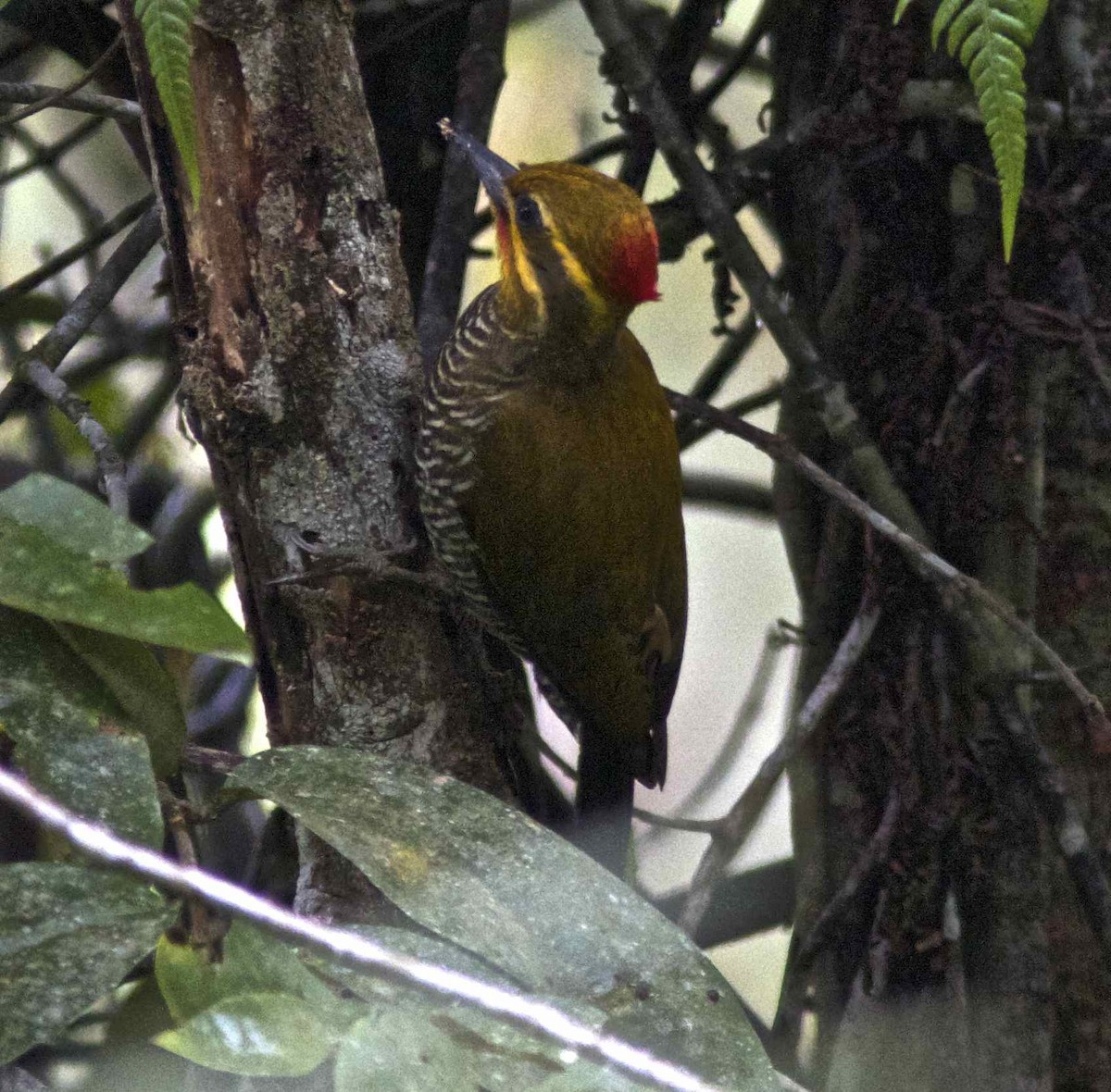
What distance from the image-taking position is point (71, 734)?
1.00 meters

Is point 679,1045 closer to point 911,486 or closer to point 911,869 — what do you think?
point 911,869

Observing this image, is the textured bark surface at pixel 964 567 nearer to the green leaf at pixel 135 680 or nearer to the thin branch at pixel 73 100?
the thin branch at pixel 73 100

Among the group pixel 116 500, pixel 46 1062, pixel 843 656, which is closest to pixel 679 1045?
pixel 116 500

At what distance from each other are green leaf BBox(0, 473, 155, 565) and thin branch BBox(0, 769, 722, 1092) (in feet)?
0.76

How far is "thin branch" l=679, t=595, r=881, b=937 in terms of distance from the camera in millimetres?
1604

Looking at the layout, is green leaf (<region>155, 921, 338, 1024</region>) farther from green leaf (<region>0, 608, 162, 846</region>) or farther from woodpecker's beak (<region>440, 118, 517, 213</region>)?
woodpecker's beak (<region>440, 118, 517, 213</region>)

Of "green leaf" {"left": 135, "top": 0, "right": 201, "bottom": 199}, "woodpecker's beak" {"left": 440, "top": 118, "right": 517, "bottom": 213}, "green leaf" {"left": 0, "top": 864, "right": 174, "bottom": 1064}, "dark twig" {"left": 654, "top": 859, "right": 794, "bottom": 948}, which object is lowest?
A: "dark twig" {"left": 654, "top": 859, "right": 794, "bottom": 948}

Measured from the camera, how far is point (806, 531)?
192 cm

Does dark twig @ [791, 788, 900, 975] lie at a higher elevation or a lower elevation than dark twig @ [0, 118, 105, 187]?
lower

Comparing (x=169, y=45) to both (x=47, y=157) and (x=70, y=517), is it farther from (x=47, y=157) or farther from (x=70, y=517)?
(x=47, y=157)

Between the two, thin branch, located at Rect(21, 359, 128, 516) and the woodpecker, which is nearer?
thin branch, located at Rect(21, 359, 128, 516)

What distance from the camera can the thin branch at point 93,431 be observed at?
1.27 meters

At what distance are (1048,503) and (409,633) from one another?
2.80ft

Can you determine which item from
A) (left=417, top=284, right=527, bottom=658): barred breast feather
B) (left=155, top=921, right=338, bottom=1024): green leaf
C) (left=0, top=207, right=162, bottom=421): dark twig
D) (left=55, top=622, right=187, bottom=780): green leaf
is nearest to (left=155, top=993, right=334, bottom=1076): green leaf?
(left=155, top=921, right=338, bottom=1024): green leaf
